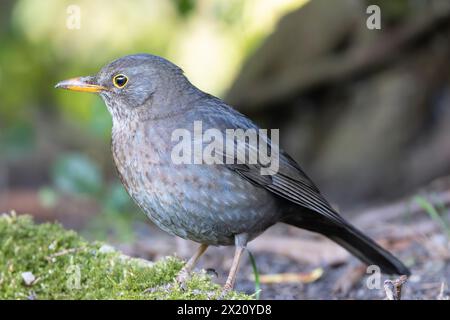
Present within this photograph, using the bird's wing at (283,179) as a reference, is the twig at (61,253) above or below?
below

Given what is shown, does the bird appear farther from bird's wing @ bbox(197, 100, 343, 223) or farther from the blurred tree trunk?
the blurred tree trunk

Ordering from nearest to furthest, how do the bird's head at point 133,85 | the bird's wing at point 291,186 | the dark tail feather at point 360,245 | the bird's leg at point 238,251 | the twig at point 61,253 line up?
1. the twig at point 61,253
2. the bird's leg at point 238,251
3. the bird's wing at point 291,186
4. the bird's head at point 133,85
5. the dark tail feather at point 360,245

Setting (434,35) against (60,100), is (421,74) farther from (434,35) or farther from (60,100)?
(60,100)

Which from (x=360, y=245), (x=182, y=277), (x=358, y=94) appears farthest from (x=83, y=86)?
(x=358, y=94)

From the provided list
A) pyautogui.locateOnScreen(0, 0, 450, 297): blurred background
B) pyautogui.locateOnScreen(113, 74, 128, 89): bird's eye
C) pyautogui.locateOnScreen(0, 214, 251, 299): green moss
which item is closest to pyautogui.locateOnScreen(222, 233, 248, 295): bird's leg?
pyautogui.locateOnScreen(0, 214, 251, 299): green moss

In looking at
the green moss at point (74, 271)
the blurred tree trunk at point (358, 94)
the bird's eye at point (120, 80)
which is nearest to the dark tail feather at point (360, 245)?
the green moss at point (74, 271)

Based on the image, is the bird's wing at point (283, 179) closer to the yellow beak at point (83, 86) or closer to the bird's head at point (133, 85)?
the bird's head at point (133, 85)

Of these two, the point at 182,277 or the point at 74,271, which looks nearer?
the point at 182,277

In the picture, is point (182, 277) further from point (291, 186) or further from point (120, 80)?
point (120, 80)
